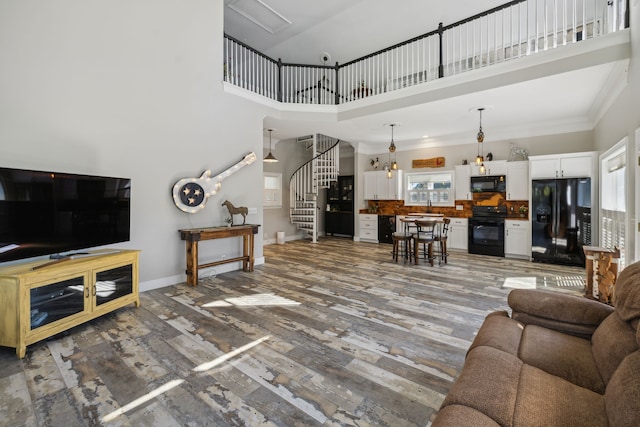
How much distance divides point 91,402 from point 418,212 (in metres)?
7.84

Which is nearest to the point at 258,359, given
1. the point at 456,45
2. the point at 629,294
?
the point at 629,294

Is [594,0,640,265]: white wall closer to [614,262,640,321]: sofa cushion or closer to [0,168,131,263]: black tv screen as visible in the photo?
[614,262,640,321]: sofa cushion

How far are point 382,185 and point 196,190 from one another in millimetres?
5614

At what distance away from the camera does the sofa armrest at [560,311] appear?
1804 mm

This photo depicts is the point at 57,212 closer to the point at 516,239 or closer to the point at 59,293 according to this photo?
the point at 59,293

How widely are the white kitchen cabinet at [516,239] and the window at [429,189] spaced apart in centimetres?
150

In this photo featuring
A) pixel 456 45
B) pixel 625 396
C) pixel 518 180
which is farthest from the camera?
pixel 456 45

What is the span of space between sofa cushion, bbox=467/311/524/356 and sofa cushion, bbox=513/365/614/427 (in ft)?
0.85

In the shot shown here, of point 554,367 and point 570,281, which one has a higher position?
point 554,367

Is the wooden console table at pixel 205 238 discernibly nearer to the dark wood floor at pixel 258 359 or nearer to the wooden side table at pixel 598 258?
the dark wood floor at pixel 258 359

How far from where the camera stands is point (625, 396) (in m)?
0.99

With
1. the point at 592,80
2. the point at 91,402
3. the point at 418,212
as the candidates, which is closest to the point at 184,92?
the point at 91,402

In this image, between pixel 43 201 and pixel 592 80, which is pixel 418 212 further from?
pixel 43 201

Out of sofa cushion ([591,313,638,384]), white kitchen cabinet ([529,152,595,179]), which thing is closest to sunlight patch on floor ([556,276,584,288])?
white kitchen cabinet ([529,152,595,179])
